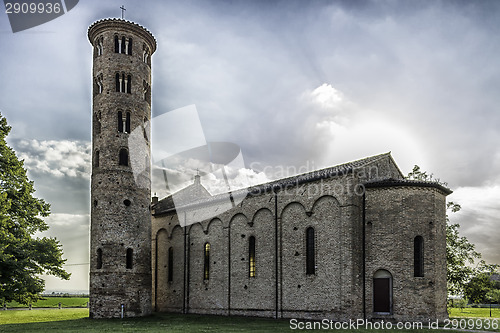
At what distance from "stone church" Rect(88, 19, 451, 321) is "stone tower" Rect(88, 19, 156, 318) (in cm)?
7

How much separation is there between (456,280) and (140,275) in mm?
23409

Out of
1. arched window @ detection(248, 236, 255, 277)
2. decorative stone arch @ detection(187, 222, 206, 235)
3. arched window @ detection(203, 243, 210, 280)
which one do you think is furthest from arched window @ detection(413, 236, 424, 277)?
decorative stone arch @ detection(187, 222, 206, 235)

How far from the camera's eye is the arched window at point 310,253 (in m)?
25.9

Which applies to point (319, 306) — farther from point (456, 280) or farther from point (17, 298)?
point (17, 298)

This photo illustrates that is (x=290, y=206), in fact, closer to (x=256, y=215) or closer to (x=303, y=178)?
(x=303, y=178)

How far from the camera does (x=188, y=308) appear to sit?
33781 millimetres

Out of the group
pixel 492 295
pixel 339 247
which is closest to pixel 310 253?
pixel 339 247

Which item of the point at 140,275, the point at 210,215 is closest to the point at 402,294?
the point at 210,215

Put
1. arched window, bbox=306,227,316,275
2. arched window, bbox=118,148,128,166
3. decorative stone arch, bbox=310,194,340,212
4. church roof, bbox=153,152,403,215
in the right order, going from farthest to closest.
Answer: arched window, bbox=118,148,128,166
arched window, bbox=306,227,316,275
church roof, bbox=153,152,403,215
decorative stone arch, bbox=310,194,340,212

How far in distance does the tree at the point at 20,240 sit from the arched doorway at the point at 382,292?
18.2 metres

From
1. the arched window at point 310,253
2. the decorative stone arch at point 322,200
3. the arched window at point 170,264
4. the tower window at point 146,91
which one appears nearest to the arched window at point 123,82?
the tower window at point 146,91

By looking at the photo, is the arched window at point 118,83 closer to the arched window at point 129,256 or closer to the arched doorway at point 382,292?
the arched window at point 129,256

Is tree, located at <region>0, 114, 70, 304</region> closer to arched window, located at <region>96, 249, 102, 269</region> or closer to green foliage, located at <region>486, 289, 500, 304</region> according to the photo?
arched window, located at <region>96, 249, 102, 269</region>

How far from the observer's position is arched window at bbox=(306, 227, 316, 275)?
25.9m
